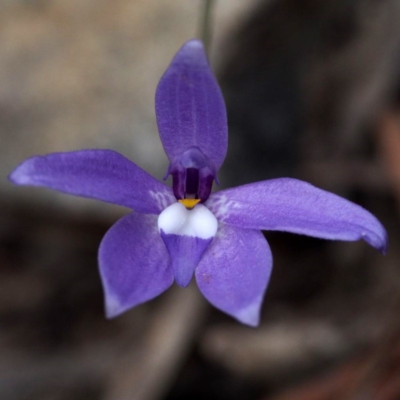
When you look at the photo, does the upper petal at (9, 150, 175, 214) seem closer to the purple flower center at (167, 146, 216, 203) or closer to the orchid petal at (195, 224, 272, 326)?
the purple flower center at (167, 146, 216, 203)

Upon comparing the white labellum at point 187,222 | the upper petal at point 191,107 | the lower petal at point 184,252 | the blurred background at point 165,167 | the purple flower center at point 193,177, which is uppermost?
the upper petal at point 191,107

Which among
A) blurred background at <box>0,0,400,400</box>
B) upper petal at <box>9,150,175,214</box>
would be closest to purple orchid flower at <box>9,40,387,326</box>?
upper petal at <box>9,150,175,214</box>

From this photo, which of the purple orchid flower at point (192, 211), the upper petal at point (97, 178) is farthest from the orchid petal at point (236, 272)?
the upper petal at point (97, 178)

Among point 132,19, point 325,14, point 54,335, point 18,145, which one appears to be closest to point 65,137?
point 18,145

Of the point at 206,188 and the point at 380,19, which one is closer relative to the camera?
the point at 206,188

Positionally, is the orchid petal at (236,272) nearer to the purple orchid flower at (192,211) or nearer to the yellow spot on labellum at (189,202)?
the purple orchid flower at (192,211)

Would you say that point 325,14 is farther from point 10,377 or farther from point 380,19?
point 10,377

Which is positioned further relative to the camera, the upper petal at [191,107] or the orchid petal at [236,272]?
the upper petal at [191,107]
